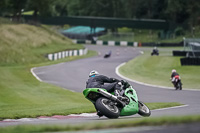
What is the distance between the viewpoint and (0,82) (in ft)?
83.8

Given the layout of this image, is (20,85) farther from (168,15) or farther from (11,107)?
(168,15)

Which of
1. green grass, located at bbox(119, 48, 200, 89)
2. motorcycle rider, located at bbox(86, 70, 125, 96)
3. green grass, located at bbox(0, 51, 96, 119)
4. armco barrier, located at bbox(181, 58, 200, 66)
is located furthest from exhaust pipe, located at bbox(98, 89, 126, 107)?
armco barrier, located at bbox(181, 58, 200, 66)

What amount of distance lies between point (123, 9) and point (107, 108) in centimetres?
10929

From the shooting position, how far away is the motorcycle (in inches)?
443

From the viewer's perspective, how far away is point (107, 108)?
11250 mm

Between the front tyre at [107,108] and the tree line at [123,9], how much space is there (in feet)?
212

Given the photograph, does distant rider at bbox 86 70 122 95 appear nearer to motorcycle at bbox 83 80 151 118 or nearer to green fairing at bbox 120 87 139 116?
motorcycle at bbox 83 80 151 118

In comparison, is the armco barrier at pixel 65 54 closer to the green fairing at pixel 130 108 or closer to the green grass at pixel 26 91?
the green grass at pixel 26 91

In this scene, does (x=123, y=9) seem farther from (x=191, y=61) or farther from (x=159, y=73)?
(x=159, y=73)

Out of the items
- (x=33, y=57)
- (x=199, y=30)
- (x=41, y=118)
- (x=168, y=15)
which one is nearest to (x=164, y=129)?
(x=41, y=118)

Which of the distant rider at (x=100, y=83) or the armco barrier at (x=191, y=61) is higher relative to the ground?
the distant rider at (x=100, y=83)

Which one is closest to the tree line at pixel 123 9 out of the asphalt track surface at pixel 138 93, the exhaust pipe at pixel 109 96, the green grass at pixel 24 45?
the green grass at pixel 24 45

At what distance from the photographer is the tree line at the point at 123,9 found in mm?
81750

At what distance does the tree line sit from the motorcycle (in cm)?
6430
